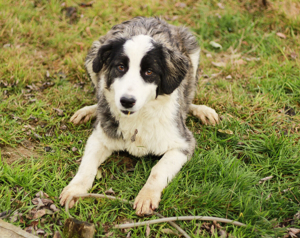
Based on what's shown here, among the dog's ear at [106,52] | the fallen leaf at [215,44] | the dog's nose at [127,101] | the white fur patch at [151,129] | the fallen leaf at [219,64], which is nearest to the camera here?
the dog's nose at [127,101]

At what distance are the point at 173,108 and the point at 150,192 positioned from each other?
2.97 ft

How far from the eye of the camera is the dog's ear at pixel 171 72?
2.85 metres

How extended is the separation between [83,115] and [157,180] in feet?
4.67

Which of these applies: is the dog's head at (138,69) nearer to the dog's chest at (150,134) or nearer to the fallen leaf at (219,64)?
the dog's chest at (150,134)

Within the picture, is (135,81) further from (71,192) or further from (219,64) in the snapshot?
(219,64)

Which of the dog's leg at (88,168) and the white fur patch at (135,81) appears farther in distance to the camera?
the dog's leg at (88,168)

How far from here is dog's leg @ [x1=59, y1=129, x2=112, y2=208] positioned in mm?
2672

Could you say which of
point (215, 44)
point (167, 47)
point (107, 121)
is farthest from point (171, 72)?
point (215, 44)

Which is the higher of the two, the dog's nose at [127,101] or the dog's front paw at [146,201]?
the dog's nose at [127,101]

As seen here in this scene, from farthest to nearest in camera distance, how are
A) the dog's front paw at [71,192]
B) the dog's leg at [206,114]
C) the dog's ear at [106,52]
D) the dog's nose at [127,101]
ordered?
the dog's leg at [206,114]
the dog's ear at [106,52]
the dog's front paw at [71,192]
the dog's nose at [127,101]

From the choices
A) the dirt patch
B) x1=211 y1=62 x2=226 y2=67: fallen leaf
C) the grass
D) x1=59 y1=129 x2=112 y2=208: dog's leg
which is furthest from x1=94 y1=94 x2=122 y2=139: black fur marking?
x1=211 y1=62 x2=226 y2=67: fallen leaf

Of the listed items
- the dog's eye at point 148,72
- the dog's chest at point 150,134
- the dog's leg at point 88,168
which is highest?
the dog's eye at point 148,72

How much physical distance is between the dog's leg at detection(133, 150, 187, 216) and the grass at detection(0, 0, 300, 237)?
90mm

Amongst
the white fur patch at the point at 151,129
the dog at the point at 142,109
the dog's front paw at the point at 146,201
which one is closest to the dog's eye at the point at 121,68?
the dog at the point at 142,109
